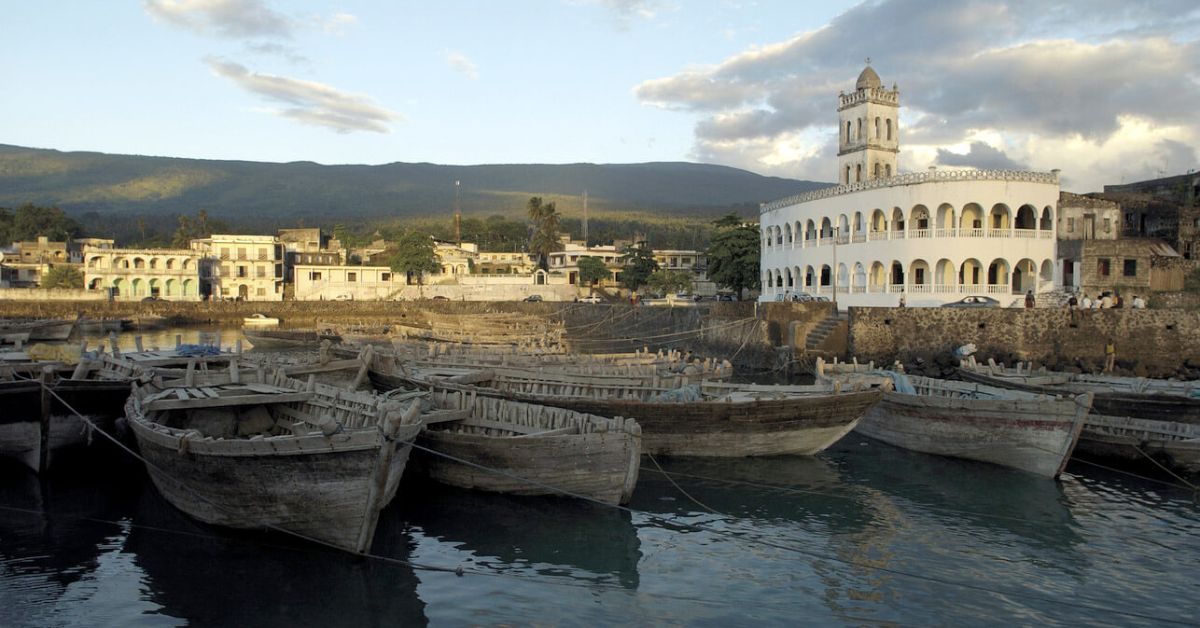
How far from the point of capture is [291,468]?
39.7 feet

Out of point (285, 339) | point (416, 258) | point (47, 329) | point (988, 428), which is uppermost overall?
point (416, 258)

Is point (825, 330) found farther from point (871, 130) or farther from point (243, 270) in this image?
point (243, 270)

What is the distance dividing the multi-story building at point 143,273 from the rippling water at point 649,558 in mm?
76892

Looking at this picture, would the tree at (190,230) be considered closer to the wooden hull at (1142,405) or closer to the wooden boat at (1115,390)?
the wooden boat at (1115,390)

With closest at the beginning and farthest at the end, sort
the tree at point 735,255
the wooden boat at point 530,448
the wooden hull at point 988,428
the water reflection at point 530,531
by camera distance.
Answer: the water reflection at point 530,531 < the wooden boat at point 530,448 < the wooden hull at point 988,428 < the tree at point 735,255

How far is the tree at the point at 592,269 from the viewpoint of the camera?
8725cm

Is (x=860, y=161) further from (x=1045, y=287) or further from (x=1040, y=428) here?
(x=1040, y=428)

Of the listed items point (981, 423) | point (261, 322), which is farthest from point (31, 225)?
point (981, 423)

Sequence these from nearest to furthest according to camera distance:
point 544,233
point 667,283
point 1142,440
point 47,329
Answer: point 1142,440
point 47,329
point 667,283
point 544,233

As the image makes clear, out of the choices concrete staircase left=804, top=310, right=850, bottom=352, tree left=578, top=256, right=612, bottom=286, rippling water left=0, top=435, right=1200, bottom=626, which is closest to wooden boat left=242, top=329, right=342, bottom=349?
concrete staircase left=804, top=310, right=850, bottom=352

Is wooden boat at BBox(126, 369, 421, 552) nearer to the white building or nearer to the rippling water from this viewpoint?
the rippling water

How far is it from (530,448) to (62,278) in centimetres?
8726

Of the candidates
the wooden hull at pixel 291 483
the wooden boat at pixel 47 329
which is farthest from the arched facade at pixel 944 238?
the wooden boat at pixel 47 329

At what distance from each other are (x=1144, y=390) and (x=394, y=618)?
22.0m
